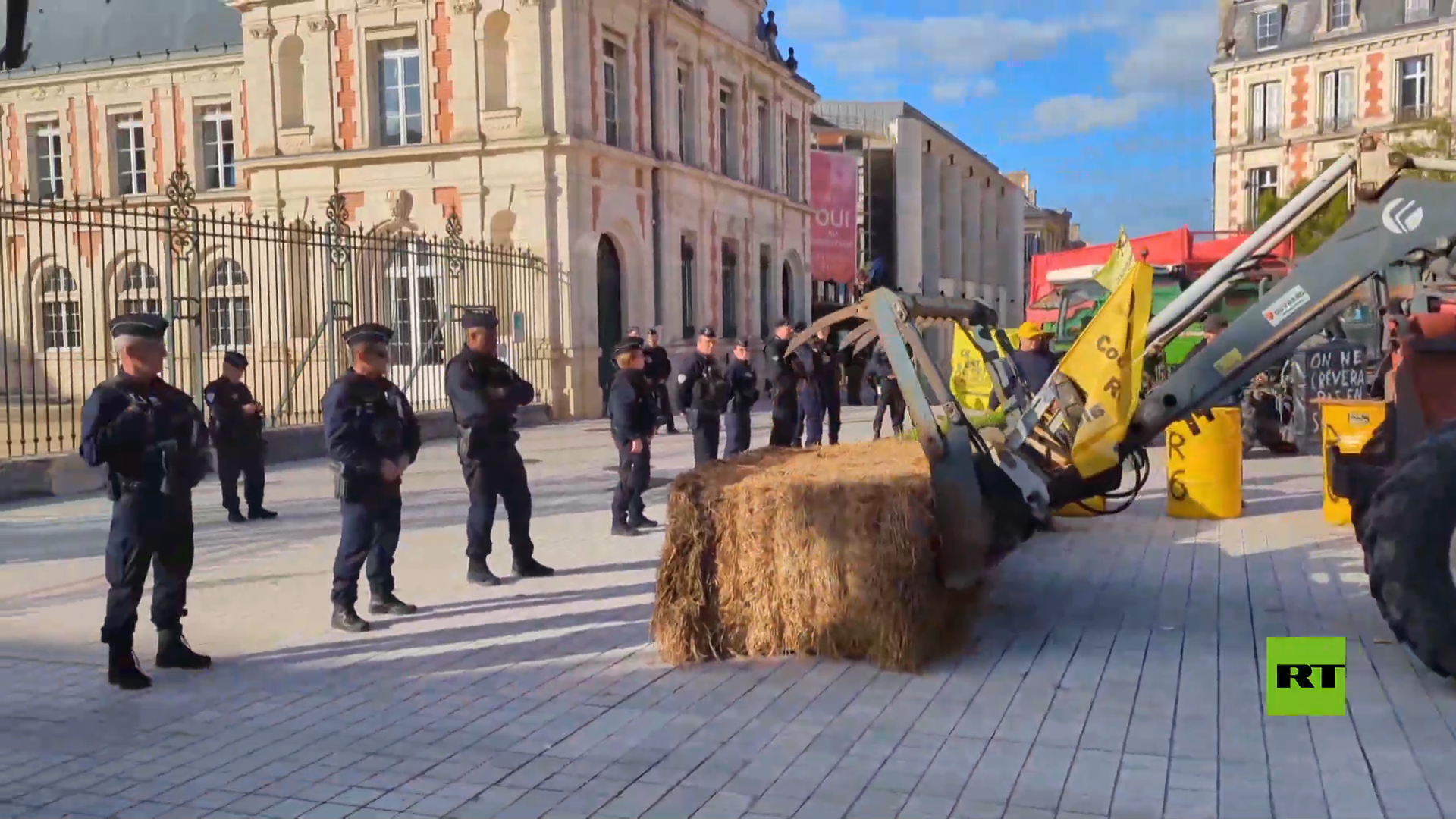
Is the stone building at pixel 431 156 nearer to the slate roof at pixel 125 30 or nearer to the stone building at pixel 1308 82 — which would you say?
the slate roof at pixel 125 30

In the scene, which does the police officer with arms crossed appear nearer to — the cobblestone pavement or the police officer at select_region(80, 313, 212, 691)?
the cobblestone pavement

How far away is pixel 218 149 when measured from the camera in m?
29.2

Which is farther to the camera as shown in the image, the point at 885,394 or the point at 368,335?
the point at 885,394

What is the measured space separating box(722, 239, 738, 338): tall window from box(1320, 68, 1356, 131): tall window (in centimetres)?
2296

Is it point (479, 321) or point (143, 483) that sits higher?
point (479, 321)

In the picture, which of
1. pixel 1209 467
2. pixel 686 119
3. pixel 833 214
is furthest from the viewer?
pixel 833 214

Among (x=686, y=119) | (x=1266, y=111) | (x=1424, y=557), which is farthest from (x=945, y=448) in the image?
(x=1266, y=111)

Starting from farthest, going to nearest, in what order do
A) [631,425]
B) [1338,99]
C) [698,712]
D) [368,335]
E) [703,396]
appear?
1. [1338,99]
2. [703,396]
3. [631,425]
4. [368,335]
5. [698,712]

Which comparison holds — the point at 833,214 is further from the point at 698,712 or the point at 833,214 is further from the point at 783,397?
the point at 698,712

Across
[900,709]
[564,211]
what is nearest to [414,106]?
[564,211]

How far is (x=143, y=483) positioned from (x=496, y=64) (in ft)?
58.4

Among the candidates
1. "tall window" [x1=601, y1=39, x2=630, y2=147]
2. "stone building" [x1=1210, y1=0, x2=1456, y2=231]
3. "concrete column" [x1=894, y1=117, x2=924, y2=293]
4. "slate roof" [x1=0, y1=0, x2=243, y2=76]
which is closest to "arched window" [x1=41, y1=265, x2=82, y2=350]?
"slate roof" [x1=0, y1=0, x2=243, y2=76]

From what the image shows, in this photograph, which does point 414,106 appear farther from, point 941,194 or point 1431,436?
point 941,194

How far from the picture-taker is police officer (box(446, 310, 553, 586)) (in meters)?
7.61
